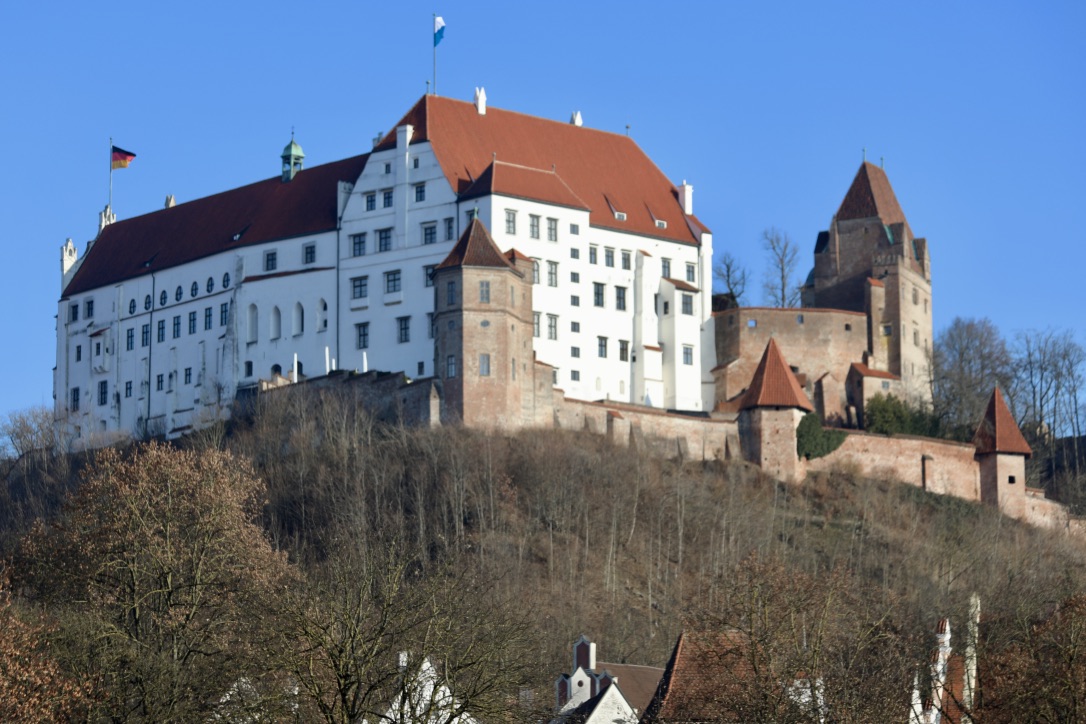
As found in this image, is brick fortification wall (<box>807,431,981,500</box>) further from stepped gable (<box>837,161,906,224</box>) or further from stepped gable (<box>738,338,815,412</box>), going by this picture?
stepped gable (<box>837,161,906,224</box>)

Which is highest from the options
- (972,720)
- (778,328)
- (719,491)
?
(778,328)

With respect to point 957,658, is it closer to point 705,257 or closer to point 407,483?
point 407,483

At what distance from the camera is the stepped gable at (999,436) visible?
3501 inches

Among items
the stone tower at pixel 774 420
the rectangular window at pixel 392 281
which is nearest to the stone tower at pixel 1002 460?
the stone tower at pixel 774 420

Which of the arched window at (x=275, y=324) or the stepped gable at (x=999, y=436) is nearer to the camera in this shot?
the stepped gable at (x=999, y=436)

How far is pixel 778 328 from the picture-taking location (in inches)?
3588

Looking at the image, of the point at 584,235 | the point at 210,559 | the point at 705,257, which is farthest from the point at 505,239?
the point at 210,559

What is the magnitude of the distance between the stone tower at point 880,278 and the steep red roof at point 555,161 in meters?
5.90

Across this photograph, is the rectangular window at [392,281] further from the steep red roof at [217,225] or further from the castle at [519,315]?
the steep red roof at [217,225]

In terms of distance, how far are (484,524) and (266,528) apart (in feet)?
21.9

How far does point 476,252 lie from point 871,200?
22637 mm

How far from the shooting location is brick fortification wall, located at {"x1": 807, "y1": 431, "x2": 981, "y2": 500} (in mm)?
86188

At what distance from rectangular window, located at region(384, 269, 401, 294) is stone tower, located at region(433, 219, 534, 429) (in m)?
4.33

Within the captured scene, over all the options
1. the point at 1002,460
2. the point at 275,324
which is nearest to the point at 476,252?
the point at 275,324
